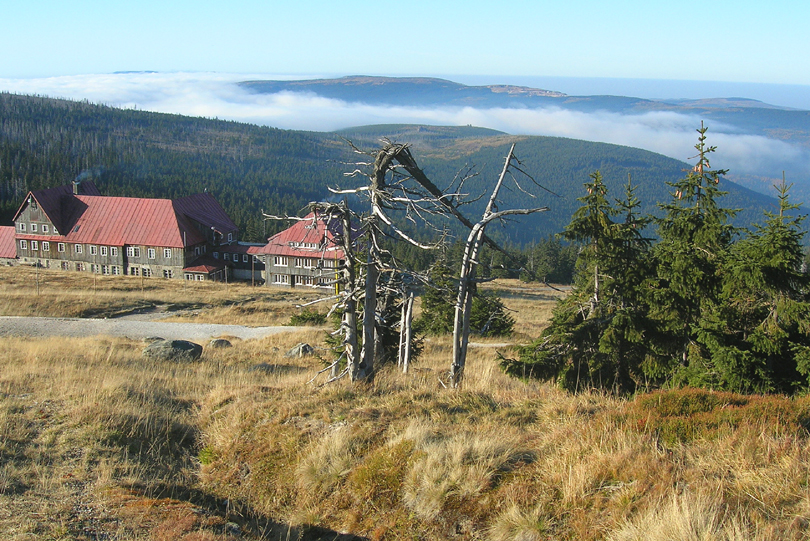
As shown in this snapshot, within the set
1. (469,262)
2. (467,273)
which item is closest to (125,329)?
(467,273)

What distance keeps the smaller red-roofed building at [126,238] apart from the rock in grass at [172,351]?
4667 cm

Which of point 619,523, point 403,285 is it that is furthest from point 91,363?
point 619,523

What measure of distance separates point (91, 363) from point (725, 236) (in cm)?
1494

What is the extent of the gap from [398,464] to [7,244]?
78.0 metres

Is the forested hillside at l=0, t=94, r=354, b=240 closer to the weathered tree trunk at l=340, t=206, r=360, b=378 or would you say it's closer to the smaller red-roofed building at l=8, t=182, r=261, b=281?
the smaller red-roofed building at l=8, t=182, r=261, b=281

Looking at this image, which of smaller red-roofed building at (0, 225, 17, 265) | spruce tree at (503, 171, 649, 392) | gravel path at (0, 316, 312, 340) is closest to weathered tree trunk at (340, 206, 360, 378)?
spruce tree at (503, 171, 649, 392)

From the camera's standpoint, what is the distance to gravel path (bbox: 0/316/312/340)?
81.8 feet

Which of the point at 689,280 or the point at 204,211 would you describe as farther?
the point at 204,211

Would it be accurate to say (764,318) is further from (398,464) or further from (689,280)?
(398,464)

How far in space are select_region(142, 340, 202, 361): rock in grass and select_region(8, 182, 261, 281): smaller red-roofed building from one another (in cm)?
4667

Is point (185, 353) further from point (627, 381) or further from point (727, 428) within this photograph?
point (727, 428)

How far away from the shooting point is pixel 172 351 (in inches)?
595

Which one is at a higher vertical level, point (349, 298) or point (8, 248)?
point (349, 298)

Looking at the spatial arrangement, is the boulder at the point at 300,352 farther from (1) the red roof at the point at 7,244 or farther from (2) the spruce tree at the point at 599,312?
(1) the red roof at the point at 7,244
